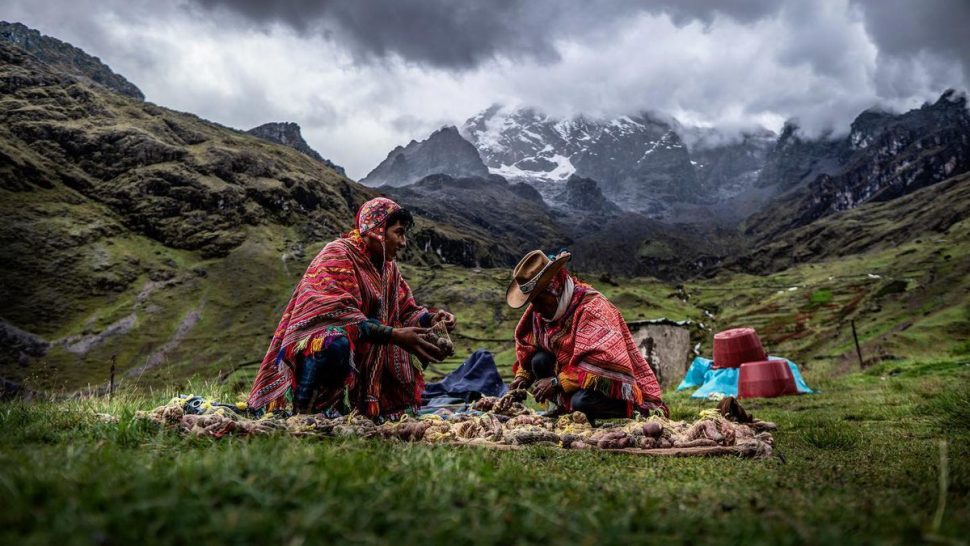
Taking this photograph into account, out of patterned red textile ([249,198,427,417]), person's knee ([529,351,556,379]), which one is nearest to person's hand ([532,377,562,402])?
person's knee ([529,351,556,379])

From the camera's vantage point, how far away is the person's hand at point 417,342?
4.39 metres

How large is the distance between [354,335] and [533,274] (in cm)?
206

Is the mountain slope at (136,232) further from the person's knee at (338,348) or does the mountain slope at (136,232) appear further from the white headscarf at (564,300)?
the white headscarf at (564,300)

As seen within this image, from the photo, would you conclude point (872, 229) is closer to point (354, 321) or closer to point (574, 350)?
point (574, 350)

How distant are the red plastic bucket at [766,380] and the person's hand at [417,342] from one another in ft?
27.0

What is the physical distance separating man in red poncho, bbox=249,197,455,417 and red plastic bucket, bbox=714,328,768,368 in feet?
28.7

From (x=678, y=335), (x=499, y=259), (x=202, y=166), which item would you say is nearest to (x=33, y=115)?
(x=202, y=166)

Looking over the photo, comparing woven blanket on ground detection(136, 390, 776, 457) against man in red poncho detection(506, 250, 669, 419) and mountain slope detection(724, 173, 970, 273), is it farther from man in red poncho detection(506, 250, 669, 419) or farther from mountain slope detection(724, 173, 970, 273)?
mountain slope detection(724, 173, 970, 273)

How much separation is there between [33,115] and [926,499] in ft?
433

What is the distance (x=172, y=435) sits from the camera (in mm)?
3107

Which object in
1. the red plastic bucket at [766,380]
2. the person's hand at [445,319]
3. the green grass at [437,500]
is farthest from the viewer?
the red plastic bucket at [766,380]

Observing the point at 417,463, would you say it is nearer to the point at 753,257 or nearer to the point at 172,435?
the point at 172,435

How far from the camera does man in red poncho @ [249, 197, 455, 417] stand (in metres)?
4.34

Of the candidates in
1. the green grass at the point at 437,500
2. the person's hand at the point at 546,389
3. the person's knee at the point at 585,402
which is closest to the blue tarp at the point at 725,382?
the person's hand at the point at 546,389
